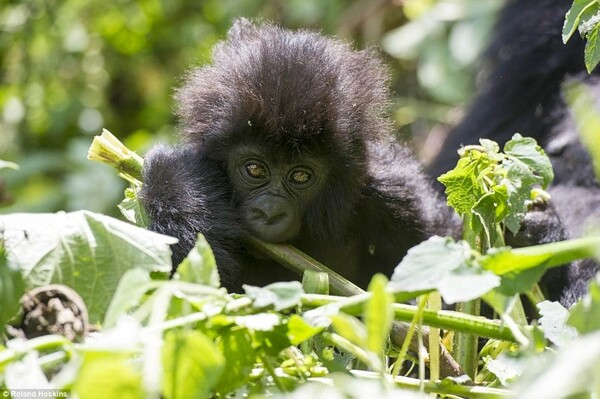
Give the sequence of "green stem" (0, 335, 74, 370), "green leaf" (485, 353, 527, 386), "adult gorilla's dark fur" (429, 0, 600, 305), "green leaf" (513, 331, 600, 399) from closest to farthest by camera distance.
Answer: "green leaf" (513, 331, 600, 399)
"green stem" (0, 335, 74, 370)
"green leaf" (485, 353, 527, 386)
"adult gorilla's dark fur" (429, 0, 600, 305)

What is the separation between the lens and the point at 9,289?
1.00 m

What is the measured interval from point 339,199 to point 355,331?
105 cm

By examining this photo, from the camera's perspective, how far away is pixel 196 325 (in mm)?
937

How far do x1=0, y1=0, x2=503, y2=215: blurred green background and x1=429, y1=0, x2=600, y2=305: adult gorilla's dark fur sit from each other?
2.99ft

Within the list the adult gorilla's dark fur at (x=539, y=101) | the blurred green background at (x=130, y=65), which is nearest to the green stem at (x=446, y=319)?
the adult gorilla's dark fur at (x=539, y=101)

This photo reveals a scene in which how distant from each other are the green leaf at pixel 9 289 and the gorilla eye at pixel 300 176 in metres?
0.81

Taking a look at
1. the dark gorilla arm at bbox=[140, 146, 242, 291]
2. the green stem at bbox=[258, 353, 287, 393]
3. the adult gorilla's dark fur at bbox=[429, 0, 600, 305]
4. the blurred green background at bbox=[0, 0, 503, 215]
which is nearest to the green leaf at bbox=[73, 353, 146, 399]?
the green stem at bbox=[258, 353, 287, 393]

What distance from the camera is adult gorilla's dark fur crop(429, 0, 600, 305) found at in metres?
2.34

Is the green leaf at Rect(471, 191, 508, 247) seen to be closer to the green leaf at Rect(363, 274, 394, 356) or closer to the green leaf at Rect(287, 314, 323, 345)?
the green leaf at Rect(287, 314, 323, 345)

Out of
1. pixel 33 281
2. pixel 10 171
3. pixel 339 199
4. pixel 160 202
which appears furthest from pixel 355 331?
pixel 10 171

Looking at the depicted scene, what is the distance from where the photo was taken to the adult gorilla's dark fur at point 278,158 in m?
1.68

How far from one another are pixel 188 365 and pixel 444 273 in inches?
10.8

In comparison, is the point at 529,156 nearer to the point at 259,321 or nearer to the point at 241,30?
the point at 259,321

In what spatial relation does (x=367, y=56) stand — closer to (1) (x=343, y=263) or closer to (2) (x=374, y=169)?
(2) (x=374, y=169)
